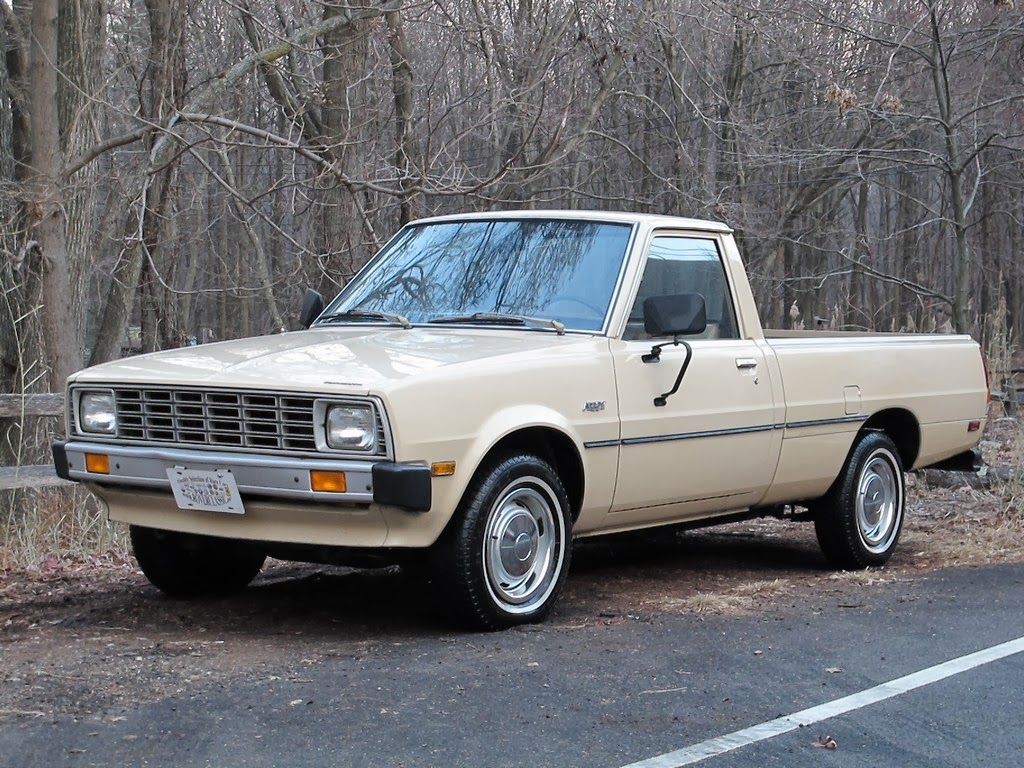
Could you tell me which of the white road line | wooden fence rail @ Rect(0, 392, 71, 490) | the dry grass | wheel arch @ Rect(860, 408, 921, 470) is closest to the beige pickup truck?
wheel arch @ Rect(860, 408, 921, 470)

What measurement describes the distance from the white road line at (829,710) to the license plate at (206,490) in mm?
2214

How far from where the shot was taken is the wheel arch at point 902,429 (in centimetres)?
834

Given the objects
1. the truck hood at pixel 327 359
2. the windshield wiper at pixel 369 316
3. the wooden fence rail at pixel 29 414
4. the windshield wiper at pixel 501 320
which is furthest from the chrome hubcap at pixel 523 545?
the wooden fence rail at pixel 29 414

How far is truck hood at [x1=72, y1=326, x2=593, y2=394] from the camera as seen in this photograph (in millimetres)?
5402

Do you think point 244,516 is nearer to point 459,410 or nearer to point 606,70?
point 459,410

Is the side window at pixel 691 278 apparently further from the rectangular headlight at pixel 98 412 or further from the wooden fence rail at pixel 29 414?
the wooden fence rail at pixel 29 414

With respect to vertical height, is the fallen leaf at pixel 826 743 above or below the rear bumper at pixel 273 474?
below

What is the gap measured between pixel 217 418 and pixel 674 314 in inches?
84.4

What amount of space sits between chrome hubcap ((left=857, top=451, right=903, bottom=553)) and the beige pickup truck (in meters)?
0.02

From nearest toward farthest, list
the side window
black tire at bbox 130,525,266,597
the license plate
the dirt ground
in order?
the dirt ground < the license plate < black tire at bbox 130,525,266,597 < the side window

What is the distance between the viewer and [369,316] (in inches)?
272

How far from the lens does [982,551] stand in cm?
855

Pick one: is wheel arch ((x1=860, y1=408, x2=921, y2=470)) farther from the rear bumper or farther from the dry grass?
the dry grass

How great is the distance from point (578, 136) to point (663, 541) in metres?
7.77
